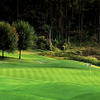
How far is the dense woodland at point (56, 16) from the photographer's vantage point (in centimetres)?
4875

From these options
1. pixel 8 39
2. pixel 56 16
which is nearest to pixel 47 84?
pixel 8 39

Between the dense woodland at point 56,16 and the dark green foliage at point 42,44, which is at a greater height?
the dense woodland at point 56,16

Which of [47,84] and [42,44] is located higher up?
[42,44]

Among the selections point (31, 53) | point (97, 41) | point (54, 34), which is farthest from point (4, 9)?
point (97, 41)

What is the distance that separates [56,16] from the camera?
50.1 metres

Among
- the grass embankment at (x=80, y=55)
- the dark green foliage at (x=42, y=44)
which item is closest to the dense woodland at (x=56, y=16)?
the dark green foliage at (x=42, y=44)

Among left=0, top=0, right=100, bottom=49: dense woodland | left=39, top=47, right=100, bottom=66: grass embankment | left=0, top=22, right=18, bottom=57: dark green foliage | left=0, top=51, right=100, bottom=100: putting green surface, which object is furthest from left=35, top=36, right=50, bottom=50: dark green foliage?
left=0, top=51, right=100, bottom=100: putting green surface

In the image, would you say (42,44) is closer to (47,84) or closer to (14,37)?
(14,37)

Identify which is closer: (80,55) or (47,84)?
(47,84)

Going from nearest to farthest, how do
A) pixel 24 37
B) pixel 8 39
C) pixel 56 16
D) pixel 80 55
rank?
1. pixel 8 39
2. pixel 24 37
3. pixel 80 55
4. pixel 56 16

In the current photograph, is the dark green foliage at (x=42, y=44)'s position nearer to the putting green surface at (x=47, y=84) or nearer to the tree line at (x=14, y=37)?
the tree line at (x=14, y=37)

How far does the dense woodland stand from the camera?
160 feet

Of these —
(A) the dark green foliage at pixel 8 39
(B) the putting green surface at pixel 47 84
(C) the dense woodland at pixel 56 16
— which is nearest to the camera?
(B) the putting green surface at pixel 47 84

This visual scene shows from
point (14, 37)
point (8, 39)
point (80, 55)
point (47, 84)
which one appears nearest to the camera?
point (47, 84)
